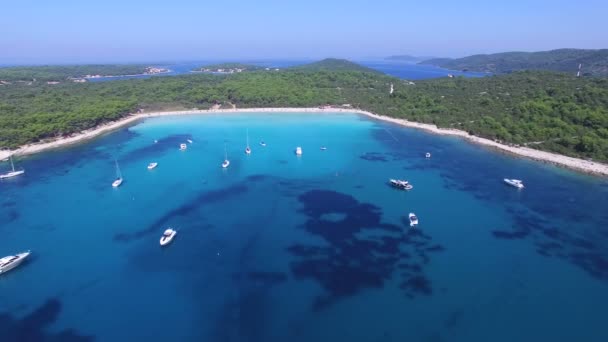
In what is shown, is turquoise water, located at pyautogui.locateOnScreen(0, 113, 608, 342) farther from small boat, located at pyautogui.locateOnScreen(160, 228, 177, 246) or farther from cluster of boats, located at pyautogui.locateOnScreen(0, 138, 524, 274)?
cluster of boats, located at pyautogui.locateOnScreen(0, 138, 524, 274)

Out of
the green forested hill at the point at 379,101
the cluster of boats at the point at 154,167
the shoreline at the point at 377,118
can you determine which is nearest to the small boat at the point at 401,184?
the cluster of boats at the point at 154,167

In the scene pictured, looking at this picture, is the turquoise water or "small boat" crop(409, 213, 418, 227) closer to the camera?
the turquoise water

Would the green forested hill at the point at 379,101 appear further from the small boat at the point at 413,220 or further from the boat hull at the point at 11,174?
the small boat at the point at 413,220

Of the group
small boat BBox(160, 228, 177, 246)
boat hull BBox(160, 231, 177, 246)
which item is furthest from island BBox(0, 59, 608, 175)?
boat hull BBox(160, 231, 177, 246)

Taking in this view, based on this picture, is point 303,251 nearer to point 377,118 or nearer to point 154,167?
point 154,167

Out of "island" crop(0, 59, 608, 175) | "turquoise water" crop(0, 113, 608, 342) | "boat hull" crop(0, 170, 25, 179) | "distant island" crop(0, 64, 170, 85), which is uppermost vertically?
"distant island" crop(0, 64, 170, 85)
